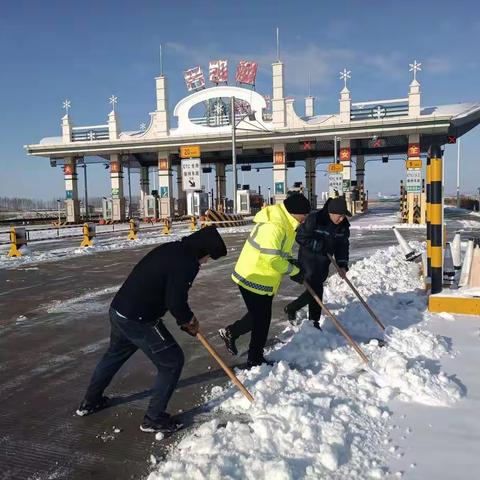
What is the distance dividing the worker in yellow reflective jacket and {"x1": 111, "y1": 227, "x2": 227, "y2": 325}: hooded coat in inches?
39.1

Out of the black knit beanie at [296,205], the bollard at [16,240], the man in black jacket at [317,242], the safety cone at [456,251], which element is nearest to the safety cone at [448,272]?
the safety cone at [456,251]

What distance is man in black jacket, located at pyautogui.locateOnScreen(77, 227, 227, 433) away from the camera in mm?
3271

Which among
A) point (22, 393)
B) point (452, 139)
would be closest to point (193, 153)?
point (452, 139)

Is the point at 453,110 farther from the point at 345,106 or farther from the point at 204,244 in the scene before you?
the point at 204,244

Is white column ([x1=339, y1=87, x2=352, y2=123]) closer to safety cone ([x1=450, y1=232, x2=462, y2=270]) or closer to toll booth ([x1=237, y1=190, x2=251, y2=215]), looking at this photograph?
toll booth ([x1=237, y1=190, x2=251, y2=215])

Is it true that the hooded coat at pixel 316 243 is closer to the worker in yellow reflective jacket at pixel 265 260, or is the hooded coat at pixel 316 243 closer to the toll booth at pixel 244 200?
the worker in yellow reflective jacket at pixel 265 260

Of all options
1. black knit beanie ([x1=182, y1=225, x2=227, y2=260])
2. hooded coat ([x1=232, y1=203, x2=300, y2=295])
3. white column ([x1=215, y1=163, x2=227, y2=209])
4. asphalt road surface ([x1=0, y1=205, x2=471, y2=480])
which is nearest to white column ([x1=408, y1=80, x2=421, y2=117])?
white column ([x1=215, y1=163, x2=227, y2=209])

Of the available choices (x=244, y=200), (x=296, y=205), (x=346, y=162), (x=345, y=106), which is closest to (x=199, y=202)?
(x=244, y=200)

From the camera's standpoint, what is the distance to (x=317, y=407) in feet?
11.4

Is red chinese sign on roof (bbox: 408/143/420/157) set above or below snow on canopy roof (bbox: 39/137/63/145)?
below

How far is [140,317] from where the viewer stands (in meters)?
3.35

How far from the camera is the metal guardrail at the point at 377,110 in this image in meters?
30.5

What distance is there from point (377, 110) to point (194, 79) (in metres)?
13.5

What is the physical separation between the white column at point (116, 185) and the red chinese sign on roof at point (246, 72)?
11.9m
